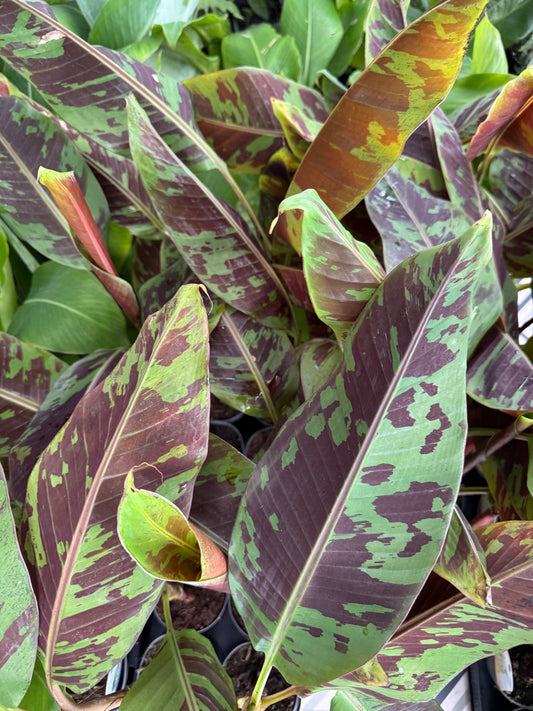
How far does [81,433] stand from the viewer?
0.44 m

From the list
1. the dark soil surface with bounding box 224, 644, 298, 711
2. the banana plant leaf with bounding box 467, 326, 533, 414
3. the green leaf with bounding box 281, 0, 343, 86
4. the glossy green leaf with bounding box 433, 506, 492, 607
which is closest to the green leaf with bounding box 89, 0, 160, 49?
the green leaf with bounding box 281, 0, 343, 86

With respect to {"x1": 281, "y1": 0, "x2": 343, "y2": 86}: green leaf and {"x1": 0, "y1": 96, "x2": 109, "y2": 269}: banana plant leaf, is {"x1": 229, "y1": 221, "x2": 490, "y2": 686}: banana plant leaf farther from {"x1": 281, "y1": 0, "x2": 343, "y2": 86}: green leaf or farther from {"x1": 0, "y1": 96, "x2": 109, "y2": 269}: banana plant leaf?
{"x1": 281, "y1": 0, "x2": 343, "y2": 86}: green leaf

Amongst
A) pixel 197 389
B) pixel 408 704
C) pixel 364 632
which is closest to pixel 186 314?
pixel 197 389

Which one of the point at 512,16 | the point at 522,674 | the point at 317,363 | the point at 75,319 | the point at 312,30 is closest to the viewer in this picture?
the point at 317,363

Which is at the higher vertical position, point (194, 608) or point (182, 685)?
point (182, 685)

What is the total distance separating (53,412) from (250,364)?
0.79 feet

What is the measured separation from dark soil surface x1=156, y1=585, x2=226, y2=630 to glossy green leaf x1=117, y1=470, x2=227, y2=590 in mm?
397

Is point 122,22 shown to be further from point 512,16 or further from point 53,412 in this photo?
point 512,16

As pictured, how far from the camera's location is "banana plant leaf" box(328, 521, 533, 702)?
46 centimetres

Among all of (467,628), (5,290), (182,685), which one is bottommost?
(182,685)

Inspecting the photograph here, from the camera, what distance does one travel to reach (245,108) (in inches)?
26.0

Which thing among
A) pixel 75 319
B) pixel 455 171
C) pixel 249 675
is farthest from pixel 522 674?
pixel 75 319

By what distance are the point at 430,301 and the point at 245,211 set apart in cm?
37

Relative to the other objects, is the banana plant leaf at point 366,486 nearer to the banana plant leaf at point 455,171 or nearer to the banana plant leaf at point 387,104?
the banana plant leaf at point 387,104
